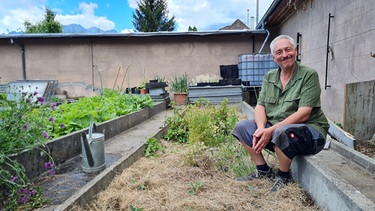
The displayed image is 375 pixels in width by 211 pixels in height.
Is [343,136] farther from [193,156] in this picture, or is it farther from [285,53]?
[193,156]

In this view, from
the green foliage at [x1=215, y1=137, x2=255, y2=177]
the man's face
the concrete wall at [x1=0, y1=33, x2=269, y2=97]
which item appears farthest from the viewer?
the concrete wall at [x1=0, y1=33, x2=269, y2=97]

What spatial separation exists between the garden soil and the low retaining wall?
0.64m

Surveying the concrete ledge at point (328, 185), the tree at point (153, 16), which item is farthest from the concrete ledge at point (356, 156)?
the tree at point (153, 16)

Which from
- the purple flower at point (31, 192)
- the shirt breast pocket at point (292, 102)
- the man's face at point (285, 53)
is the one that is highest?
→ the man's face at point (285, 53)

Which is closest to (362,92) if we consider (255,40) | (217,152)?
(217,152)

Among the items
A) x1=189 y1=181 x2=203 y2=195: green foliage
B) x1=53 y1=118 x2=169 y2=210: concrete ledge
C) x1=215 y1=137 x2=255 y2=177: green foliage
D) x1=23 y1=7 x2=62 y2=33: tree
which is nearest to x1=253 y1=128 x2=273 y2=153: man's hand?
x1=215 y1=137 x2=255 y2=177: green foliage

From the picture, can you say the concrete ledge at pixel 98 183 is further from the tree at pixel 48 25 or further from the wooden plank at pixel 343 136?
the tree at pixel 48 25

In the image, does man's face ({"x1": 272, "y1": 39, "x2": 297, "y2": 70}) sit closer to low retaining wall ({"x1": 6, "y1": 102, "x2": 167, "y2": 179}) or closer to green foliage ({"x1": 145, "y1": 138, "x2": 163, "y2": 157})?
green foliage ({"x1": 145, "y1": 138, "x2": 163, "y2": 157})

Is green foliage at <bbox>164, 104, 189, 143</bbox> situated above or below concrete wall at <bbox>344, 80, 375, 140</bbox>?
below

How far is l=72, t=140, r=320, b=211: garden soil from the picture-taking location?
5.93 ft

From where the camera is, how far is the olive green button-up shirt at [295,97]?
1.96m

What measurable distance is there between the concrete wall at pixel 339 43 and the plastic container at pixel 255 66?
1.12 metres

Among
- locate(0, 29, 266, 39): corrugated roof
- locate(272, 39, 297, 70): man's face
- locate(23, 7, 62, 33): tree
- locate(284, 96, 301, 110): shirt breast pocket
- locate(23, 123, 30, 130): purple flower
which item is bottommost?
locate(23, 123, 30, 130): purple flower

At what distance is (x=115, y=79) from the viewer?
9.11m
